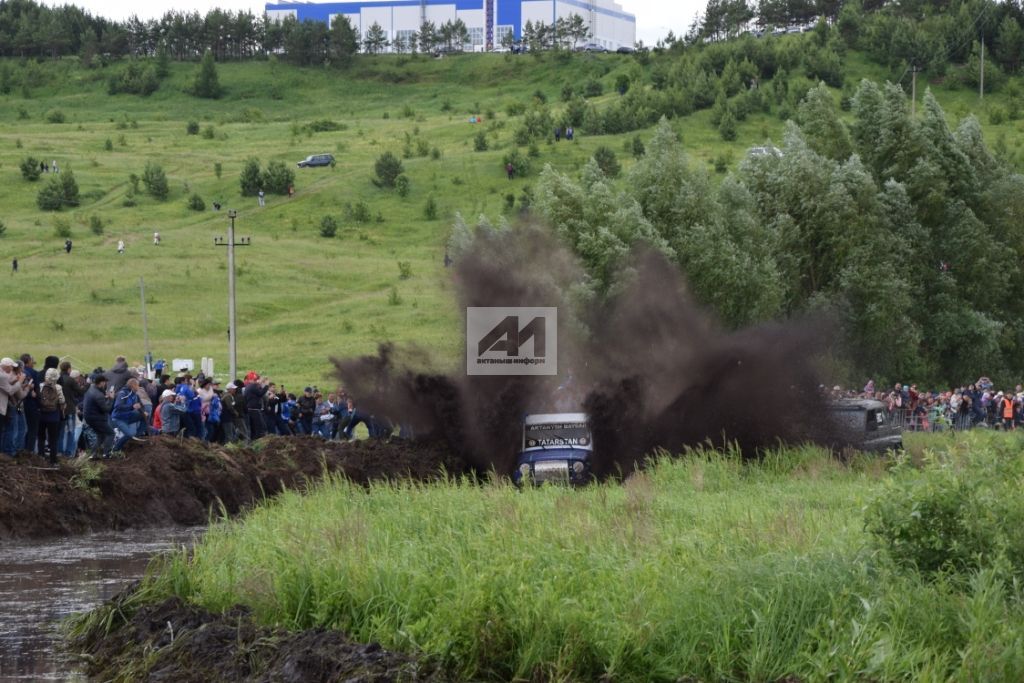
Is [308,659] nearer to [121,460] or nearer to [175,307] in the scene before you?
[121,460]

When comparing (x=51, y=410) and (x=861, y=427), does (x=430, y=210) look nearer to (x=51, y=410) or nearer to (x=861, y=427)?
(x=861, y=427)

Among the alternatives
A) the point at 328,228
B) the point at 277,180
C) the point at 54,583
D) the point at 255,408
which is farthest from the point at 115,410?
the point at 277,180

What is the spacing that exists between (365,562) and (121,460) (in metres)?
14.0

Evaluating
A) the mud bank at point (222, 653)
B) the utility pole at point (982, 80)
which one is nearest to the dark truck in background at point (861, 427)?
the mud bank at point (222, 653)

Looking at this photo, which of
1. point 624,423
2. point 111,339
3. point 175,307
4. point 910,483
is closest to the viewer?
point 910,483

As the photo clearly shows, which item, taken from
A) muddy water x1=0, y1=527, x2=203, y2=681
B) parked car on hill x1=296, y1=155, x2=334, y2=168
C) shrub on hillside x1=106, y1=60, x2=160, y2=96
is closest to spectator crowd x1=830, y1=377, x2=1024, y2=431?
muddy water x1=0, y1=527, x2=203, y2=681

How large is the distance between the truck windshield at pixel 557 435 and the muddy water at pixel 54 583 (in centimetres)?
676

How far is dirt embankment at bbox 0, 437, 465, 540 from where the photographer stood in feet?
79.8

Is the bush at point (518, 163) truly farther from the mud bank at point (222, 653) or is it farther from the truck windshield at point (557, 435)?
the mud bank at point (222, 653)

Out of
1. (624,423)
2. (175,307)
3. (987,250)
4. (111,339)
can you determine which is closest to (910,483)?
(624,423)

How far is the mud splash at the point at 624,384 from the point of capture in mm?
29969

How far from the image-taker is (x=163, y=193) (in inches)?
4488

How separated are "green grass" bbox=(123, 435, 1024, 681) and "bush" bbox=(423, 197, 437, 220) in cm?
9025

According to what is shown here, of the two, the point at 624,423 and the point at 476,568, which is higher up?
the point at 476,568
